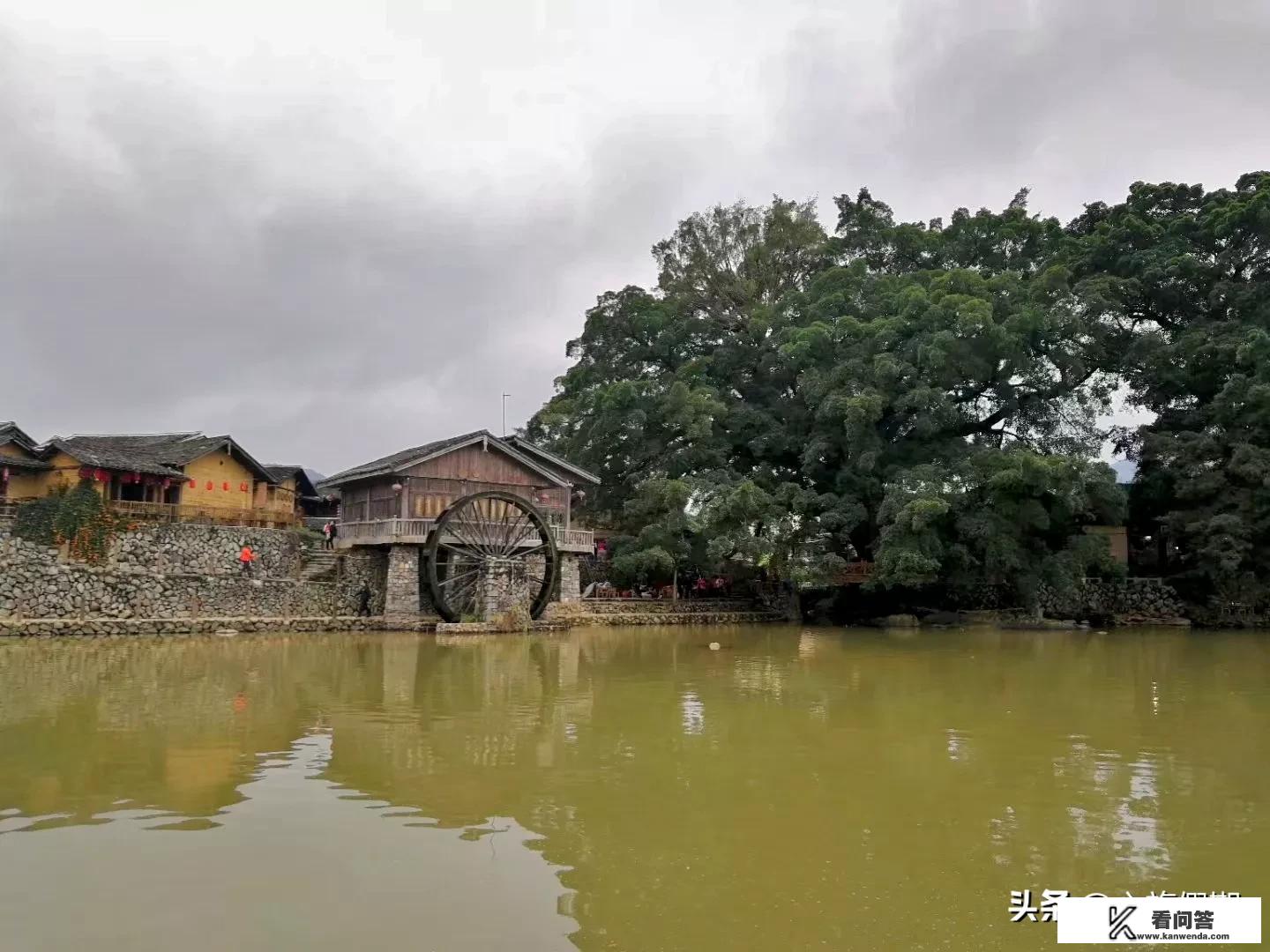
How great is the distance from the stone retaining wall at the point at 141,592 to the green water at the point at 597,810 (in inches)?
315

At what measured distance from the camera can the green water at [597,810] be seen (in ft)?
15.8

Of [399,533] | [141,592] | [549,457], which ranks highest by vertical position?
[549,457]

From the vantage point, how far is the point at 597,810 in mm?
6711


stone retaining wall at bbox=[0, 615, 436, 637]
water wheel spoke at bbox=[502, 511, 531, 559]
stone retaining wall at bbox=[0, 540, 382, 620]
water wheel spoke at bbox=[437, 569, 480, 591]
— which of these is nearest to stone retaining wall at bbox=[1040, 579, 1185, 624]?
water wheel spoke at bbox=[502, 511, 531, 559]

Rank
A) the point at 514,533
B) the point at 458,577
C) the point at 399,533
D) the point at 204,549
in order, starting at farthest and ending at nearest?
the point at 514,533 < the point at 458,577 < the point at 399,533 < the point at 204,549

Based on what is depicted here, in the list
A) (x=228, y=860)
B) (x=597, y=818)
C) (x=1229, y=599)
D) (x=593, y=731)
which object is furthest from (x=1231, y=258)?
(x=228, y=860)

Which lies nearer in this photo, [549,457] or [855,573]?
[549,457]

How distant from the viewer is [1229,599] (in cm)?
2789

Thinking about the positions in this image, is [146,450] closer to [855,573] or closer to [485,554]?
[485,554]

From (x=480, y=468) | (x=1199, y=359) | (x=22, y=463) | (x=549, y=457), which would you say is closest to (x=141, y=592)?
(x=22, y=463)

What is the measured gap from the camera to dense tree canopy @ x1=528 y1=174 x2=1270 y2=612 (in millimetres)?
26500

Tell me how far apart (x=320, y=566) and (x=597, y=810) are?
2005cm

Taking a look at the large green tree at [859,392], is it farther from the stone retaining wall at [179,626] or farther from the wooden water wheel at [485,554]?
the stone retaining wall at [179,626]

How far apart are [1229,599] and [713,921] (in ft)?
95.6
